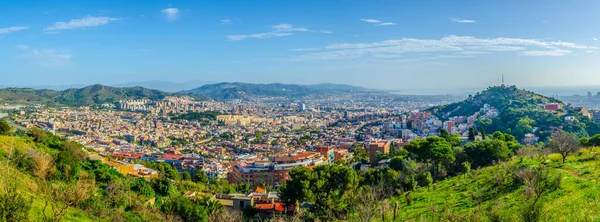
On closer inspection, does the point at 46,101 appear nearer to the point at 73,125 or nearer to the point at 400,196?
the point at 73,125

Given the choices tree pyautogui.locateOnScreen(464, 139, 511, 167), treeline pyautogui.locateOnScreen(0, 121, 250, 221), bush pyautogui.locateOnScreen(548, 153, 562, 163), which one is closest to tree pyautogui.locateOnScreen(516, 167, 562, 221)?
bush pyautogui.locateOnScreen(548, 153, 562, 163)

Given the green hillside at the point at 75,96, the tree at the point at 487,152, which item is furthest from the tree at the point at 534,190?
the green hillside at the point at 75,96

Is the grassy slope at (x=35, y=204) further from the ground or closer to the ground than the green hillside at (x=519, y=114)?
further from the ground

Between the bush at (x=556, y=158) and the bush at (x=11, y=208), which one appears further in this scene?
the bush at (x=556, y=158)

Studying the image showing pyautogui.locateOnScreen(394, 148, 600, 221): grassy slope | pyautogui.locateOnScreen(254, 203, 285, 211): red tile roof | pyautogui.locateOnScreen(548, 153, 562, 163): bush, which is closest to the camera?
pyautogui.locateOnScreen(394, 148, 600, 221): grassy slope

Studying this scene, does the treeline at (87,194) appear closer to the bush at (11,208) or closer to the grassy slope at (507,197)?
the bush at (11,208)

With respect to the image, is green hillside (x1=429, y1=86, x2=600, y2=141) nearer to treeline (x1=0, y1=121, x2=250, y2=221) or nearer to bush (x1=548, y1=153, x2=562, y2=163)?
bush (x1=548, y1=153, x2=562, y2=163)
